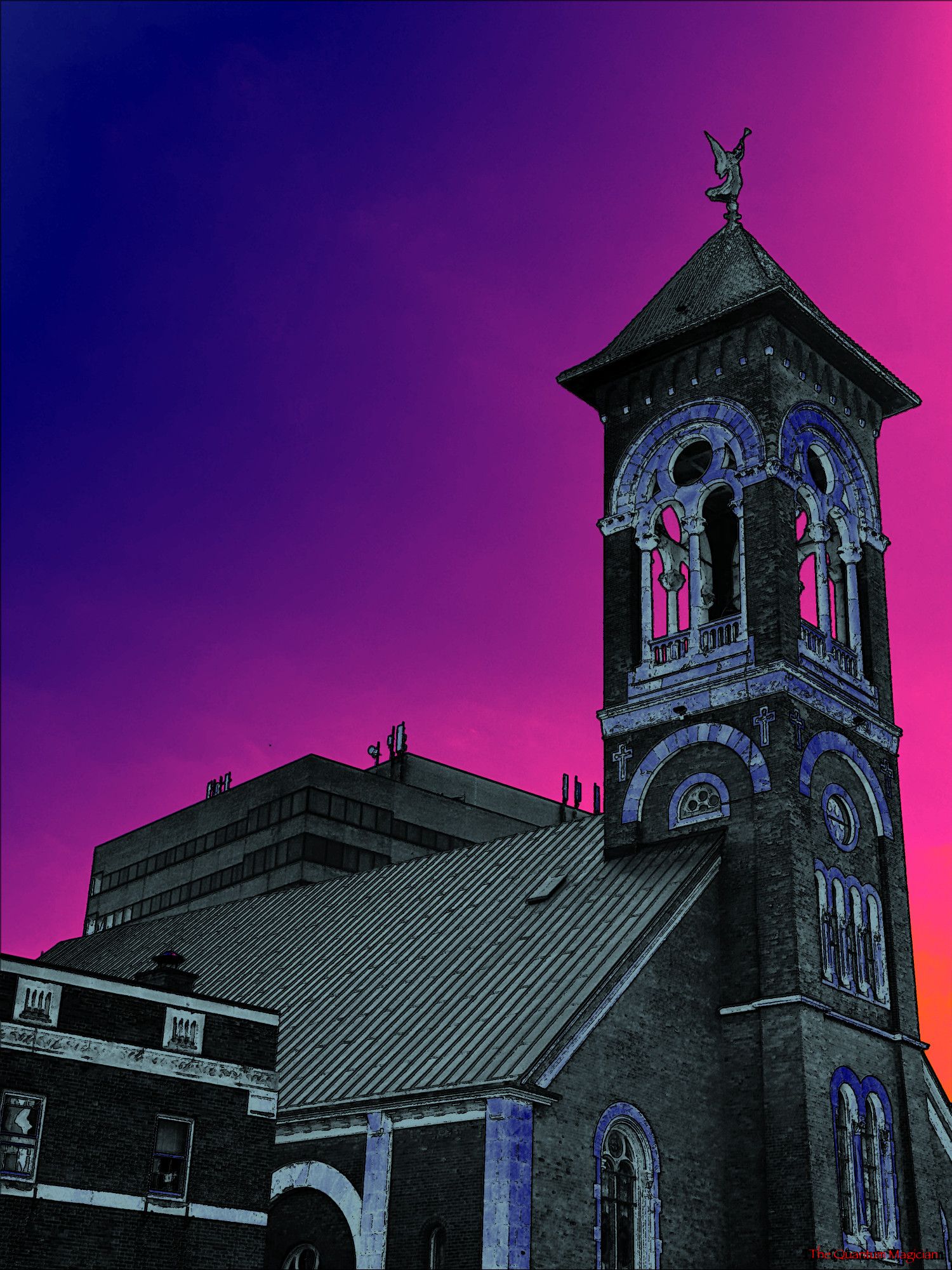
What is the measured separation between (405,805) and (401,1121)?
175 ft

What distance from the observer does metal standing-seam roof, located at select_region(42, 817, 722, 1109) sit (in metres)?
33.1

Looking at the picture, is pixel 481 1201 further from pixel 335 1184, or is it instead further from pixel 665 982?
pixel 665 982

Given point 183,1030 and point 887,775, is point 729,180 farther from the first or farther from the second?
point 183,1030

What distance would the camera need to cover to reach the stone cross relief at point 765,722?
37375mm

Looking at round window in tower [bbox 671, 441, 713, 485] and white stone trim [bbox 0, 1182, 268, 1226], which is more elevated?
round window in tower [bbox 671, 441, 713, 485]

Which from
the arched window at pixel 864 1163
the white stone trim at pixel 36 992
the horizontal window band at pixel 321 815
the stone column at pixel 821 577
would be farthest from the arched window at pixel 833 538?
the horizontal window band at pixel 321 815

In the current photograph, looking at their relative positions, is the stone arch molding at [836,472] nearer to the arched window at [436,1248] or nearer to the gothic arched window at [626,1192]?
the gothic arched window at [626,1192]

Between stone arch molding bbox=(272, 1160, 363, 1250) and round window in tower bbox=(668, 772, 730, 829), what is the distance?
38.5 feet

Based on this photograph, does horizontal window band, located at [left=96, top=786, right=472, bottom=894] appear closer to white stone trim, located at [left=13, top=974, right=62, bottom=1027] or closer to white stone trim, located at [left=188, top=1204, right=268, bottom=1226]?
white stone trim, located at [left=188, top=1204, right=268, bottom=1226]

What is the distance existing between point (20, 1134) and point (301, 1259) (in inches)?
329

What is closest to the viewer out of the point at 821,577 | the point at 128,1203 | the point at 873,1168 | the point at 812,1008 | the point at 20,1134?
the point at 20,1134

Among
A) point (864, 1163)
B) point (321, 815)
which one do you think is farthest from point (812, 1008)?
point (321, 815)

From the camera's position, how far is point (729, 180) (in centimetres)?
4728

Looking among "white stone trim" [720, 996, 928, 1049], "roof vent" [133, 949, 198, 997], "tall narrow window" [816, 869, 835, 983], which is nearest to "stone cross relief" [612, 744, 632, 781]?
"tall narrow window" [816, 869, 835, 983]
